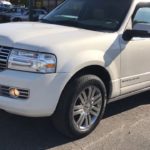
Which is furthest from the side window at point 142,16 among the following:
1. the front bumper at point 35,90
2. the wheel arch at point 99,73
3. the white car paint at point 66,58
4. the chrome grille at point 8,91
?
the chrome grille at point 8,91

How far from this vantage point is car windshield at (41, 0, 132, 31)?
5633mm

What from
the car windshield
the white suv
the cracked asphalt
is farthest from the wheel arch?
the car windshield

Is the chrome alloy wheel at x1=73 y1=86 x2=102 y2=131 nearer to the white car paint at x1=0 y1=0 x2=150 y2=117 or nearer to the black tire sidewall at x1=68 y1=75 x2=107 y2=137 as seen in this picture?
the black tire sidewall at x1=68 y1=75 x2=107 y2=137

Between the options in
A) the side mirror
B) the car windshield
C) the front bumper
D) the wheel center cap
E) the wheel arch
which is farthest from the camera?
the car windshield

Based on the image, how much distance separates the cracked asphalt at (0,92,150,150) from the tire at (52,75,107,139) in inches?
5.5

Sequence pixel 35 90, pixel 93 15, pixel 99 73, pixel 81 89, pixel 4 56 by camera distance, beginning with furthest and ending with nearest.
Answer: pixel 93 15, pixel 99 73, pixel 81 89, pixel 4 56, pixel 35 90

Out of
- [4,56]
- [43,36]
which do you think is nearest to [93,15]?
[43,36]

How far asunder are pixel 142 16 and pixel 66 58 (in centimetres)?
178

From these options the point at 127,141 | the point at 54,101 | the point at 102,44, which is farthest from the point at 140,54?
the point at 54,101

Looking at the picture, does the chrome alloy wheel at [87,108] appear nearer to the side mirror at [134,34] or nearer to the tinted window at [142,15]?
the side mirror at [134,34]

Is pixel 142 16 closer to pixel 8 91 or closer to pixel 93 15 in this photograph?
pixel 93 15

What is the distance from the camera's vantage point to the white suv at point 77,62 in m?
4.52

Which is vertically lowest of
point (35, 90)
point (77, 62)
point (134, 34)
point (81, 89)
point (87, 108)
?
point (87, 108)

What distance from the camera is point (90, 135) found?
517 cm
